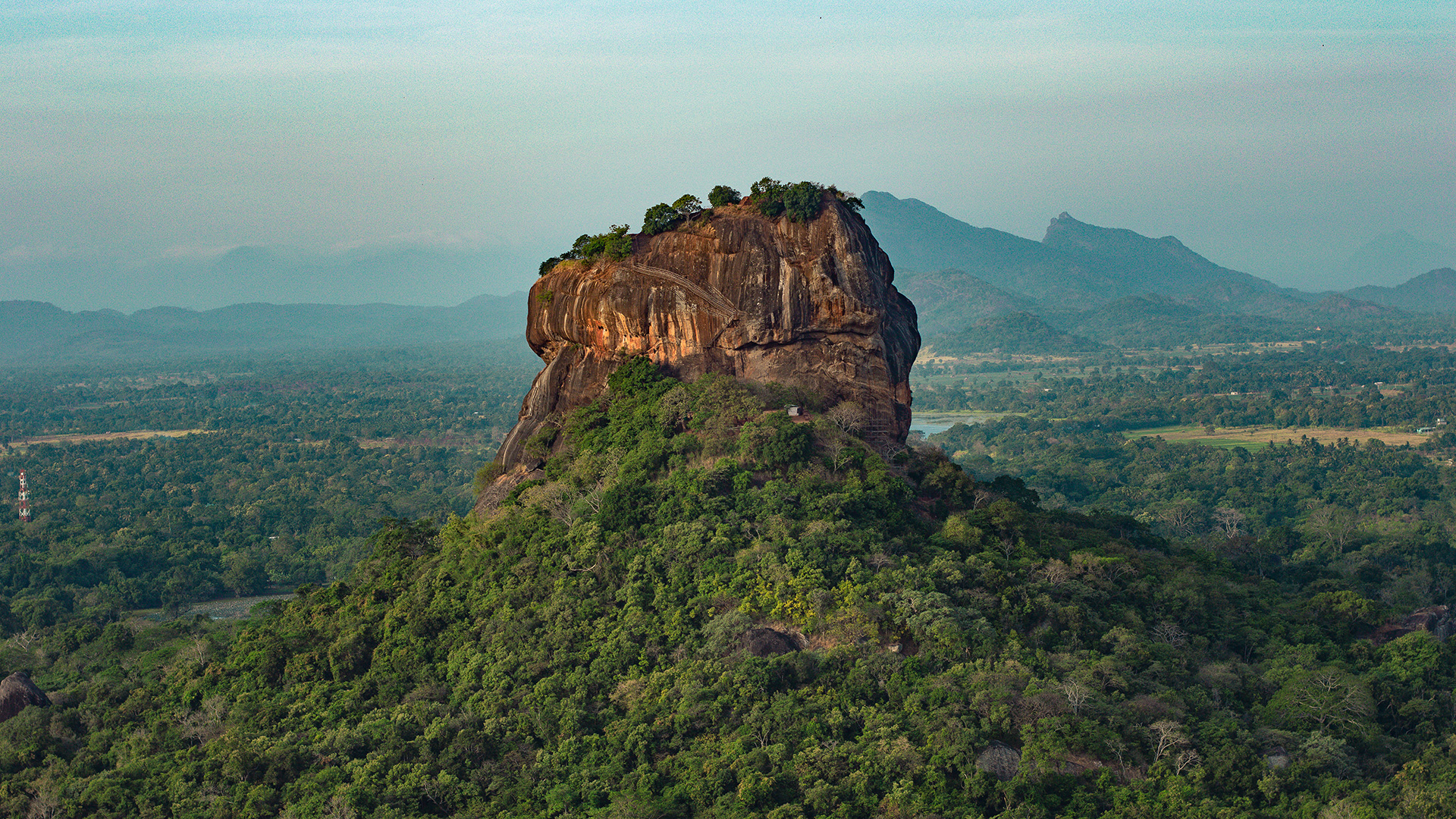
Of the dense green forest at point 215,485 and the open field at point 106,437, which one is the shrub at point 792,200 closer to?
the dense green forest at point 215,485

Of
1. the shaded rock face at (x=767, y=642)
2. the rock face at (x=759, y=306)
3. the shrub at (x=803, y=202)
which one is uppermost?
the shrub at (x=803, y=202)

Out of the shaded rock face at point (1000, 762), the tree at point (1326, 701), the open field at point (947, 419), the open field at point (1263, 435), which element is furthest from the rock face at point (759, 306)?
the open field at point (947, 419)

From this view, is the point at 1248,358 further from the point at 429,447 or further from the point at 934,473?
the point at 934,473

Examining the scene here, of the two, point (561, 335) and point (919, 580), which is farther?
point (561, 335)

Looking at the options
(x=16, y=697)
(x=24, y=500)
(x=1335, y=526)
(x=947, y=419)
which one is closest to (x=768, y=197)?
(x=16, y=697)

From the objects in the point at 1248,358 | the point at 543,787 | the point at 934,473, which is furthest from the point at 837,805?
the point at 1248,358

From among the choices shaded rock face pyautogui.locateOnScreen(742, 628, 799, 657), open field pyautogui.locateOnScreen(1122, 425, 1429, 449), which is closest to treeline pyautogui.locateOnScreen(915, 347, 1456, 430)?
open field pyautogui.locateOnScreen(1122, 425, 1429, 449)

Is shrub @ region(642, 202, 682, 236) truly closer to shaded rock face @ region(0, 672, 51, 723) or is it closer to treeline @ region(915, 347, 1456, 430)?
shaded rock face @ region(0, 672, 51, 723)
